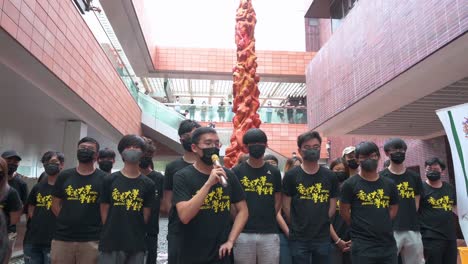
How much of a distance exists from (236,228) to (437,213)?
253 centimetres

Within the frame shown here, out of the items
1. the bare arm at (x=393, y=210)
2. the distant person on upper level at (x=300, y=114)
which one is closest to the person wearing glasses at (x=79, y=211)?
the bare arm at (x=393, y=210)

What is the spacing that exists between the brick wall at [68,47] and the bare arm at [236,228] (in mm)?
3379

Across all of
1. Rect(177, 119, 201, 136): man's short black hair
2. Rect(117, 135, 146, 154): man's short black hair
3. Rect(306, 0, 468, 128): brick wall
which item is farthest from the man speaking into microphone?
Rect(306, 0, 468, 128): brick wall

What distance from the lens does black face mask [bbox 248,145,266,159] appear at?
3.01m

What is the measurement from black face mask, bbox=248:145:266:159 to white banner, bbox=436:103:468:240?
151 centimetres

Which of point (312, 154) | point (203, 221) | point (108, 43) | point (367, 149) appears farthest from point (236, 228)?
point (108, 43)

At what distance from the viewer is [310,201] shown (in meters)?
3.06

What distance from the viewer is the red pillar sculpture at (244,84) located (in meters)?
6.62

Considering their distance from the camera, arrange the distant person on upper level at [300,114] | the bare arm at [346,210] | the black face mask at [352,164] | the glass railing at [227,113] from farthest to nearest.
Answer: the distant person on upper level at [300,114] < the glass railing at [227,113] < the black face mask at [352,164] < the bare arm at [346,210]

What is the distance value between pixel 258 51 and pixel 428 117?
10.5 metres

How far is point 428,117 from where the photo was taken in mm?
8078

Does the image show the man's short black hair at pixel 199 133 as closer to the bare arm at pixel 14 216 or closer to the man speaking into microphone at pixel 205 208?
the man speaking into microphone at pixel 205 208

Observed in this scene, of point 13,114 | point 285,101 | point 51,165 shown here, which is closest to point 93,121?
point 13,114

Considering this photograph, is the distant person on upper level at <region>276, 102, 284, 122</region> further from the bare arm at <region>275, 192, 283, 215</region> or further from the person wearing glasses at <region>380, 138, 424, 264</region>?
the bare arm at <region>275, 192, 283, 215</region>
